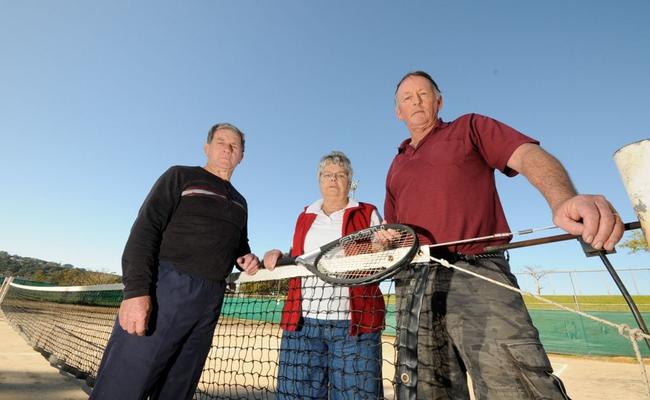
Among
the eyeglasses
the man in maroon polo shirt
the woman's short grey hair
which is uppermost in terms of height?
the woman's short grey hair

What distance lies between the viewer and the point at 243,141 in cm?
326

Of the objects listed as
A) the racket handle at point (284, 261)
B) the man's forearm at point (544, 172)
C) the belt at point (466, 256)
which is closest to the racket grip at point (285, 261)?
the racket handle at point (284, 261)

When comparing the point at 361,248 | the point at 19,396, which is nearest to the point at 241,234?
the point at 361,248

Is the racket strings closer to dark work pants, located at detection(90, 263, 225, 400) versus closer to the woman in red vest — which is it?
the woman in red vest

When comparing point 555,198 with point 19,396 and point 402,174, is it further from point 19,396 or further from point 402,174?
point 19,396

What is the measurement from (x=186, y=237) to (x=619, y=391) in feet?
30.4

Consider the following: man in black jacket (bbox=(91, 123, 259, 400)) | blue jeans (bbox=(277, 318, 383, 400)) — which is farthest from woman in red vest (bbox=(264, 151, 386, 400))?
man in black jacket (bbox=(91, 123, 259, 400))

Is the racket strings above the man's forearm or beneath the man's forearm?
beneath

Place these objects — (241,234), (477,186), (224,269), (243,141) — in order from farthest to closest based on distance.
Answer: (243,141) < (241,234) < (224,269) < (477,186)

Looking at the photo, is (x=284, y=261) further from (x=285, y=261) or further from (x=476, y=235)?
(x=476, y=235)

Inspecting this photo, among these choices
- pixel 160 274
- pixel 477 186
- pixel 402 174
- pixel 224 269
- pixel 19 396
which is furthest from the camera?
pixel 19 396

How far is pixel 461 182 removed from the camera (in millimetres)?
1878

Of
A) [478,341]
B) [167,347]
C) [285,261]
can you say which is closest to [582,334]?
[285,261]

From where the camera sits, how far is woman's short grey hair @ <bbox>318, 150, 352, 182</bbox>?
3.40m
